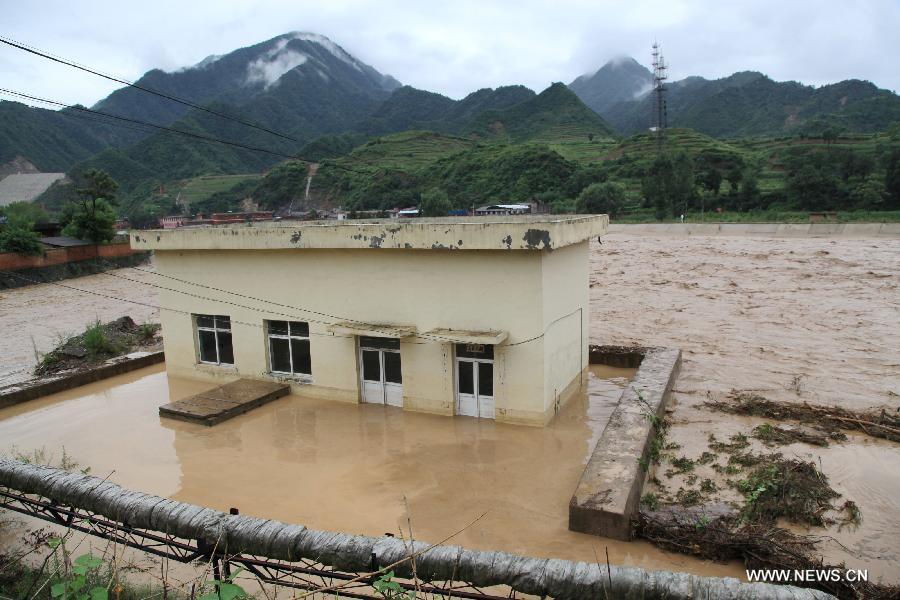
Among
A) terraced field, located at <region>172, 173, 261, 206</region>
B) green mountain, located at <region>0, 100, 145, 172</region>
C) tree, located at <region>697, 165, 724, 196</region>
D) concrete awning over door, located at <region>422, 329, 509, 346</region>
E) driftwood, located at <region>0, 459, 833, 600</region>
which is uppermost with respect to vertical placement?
green mountain, located at <region>0, 100, 145, 172</region>

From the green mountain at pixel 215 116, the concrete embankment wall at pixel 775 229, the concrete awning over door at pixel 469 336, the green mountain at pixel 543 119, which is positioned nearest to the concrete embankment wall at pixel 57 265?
the green mountain at pixel 215 116

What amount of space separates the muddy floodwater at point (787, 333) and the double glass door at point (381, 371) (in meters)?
4.92

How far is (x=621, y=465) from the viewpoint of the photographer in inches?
293

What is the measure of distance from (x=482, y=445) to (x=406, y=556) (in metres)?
5.56

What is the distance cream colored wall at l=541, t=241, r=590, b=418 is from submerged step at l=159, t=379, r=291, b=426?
5338 mm

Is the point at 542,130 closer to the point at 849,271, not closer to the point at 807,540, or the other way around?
the point at 849,271

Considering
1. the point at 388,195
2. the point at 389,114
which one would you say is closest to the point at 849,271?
the point at 388,195

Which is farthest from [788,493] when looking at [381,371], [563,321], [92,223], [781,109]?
[781,109]

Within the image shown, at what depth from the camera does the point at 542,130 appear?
9262 centimetres

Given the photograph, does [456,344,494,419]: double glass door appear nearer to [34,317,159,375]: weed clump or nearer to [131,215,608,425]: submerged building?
[131,215,608,425]: submerged building

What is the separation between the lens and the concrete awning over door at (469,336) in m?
9.53

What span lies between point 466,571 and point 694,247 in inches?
1290

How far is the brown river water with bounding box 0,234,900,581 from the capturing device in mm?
7066

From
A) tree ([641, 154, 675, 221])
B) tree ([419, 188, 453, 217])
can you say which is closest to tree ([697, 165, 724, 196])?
tree ([641, 154, 675, 221])
